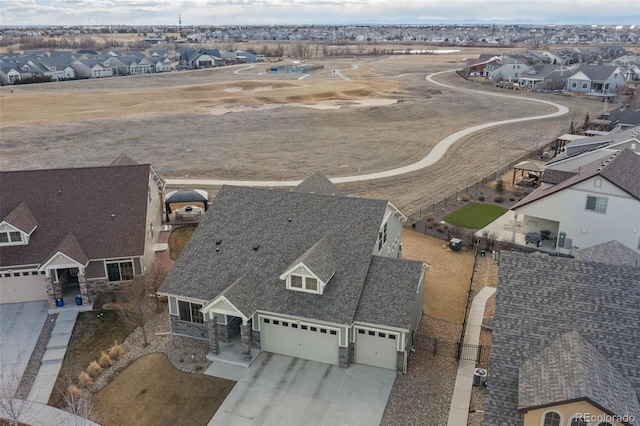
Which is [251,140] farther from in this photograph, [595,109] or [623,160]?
[595,109]

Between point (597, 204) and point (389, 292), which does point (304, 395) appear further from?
point (597, 204)

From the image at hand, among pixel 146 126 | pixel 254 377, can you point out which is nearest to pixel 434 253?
pixel 254 377

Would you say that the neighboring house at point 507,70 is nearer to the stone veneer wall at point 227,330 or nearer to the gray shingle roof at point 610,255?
the gray shingle roof at point 610,255

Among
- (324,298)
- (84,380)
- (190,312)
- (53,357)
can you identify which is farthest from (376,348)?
(53,357)

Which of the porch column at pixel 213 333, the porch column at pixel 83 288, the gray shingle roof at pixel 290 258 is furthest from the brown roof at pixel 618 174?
the porch column at pixel 83 288
